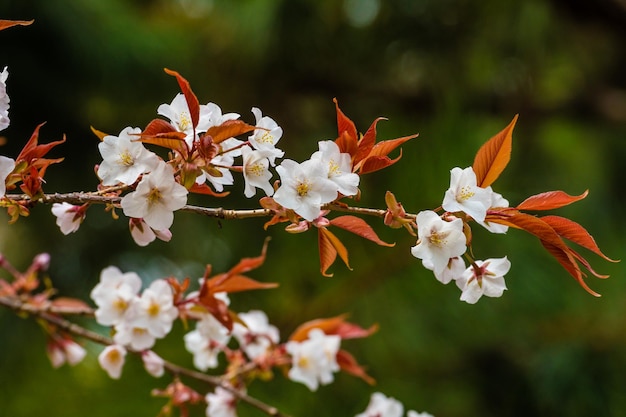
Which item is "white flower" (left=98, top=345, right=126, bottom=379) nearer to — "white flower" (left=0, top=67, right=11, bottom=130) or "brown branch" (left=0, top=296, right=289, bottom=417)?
"brown branch" (left=0, top=296, right=289, bottom=417)

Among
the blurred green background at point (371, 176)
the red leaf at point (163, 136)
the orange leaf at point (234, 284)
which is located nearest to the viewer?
the red leaf at point (163, 136)

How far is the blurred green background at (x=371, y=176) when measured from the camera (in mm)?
796

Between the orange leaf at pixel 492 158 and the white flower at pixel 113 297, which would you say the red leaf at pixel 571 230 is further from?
the white flower at pixel 113 297

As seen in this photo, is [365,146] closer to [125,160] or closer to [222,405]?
[125,160]

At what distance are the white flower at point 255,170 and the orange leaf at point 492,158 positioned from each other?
8cm

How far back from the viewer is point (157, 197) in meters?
0.25

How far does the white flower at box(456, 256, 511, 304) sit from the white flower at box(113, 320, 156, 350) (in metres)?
0.20

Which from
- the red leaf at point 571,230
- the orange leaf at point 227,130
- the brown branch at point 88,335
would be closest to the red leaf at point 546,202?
the red leaf at point 571,230

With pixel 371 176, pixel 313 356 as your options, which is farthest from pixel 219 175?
pixel 371 176

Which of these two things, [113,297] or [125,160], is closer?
[125,160]

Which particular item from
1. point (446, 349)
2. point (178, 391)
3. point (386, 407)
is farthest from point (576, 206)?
point (178, 391)

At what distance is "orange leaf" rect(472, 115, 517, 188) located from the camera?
27 centimetres

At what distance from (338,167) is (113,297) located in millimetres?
209

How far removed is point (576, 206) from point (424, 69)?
0.36 meters
